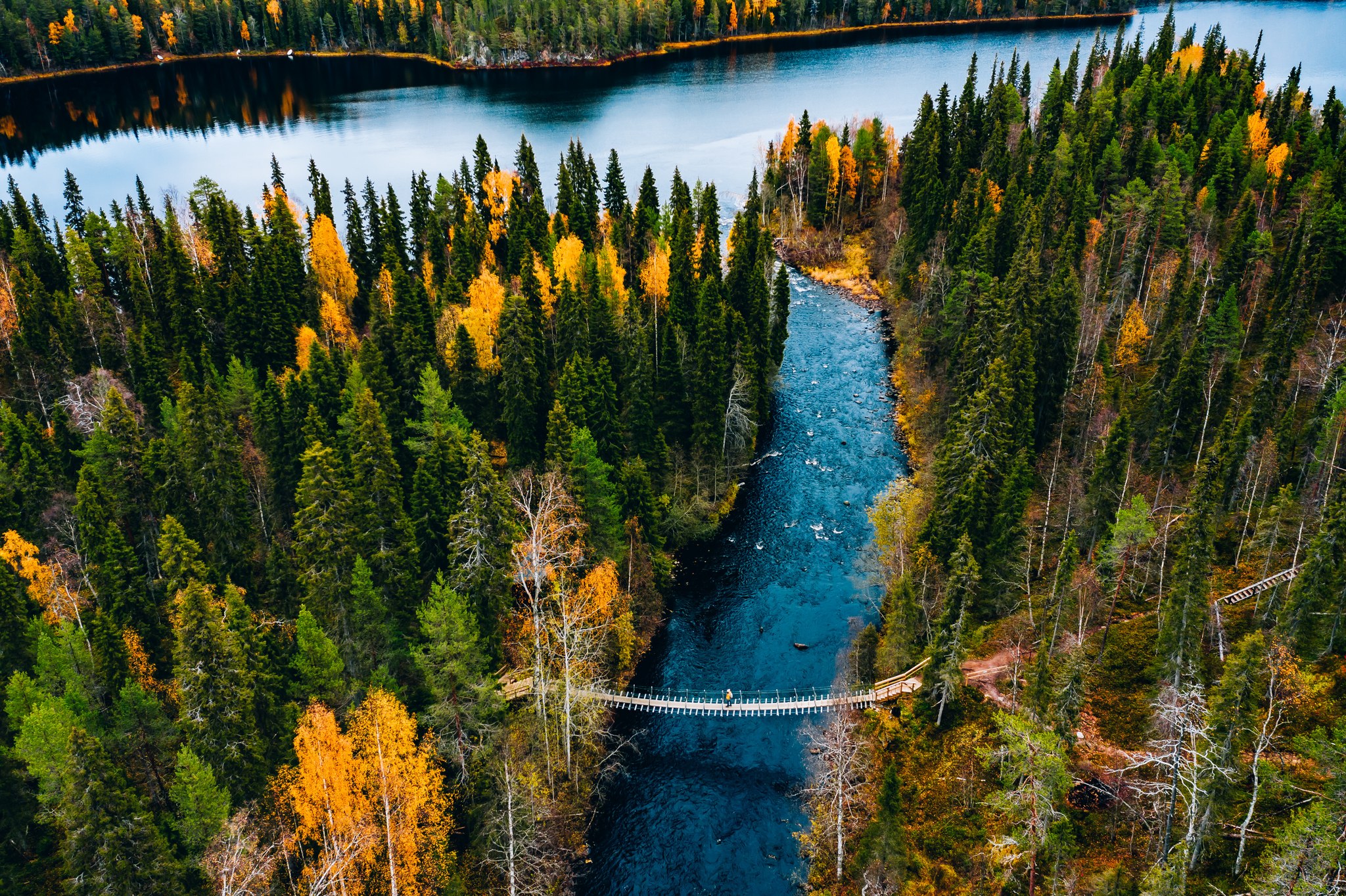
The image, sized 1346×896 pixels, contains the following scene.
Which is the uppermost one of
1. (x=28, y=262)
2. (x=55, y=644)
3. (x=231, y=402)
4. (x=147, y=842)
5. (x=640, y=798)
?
(x=28, y=262)

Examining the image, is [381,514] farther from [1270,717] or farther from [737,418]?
[1270,717]

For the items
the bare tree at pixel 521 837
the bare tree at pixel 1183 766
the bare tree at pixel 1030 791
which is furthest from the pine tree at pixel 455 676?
the bare tree at pixel 1183 766

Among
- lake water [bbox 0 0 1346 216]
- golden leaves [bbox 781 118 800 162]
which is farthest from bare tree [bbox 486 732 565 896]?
golden leaves [bbox 781 118 800 162]

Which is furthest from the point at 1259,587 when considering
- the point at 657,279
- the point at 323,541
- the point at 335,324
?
the point at 335,324

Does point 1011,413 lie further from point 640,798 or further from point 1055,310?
point 640,798

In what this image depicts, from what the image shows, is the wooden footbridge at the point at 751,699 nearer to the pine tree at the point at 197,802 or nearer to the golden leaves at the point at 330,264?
the pine tree at the point at 197,802

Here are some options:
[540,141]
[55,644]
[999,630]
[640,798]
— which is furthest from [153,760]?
[540,141]

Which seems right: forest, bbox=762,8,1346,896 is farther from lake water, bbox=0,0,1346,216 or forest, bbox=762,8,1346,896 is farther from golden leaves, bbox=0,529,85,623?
lake water, bbox=0,0,1346,216
